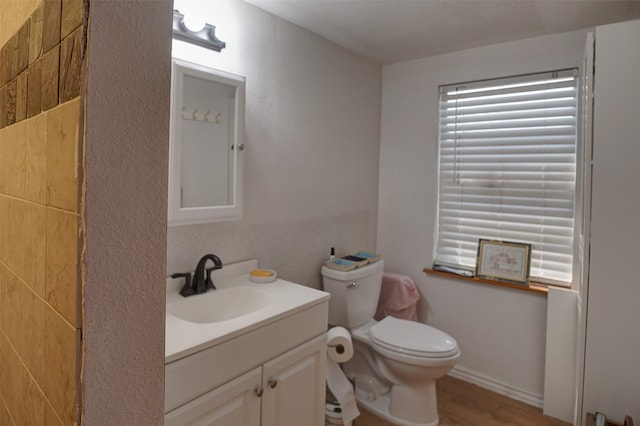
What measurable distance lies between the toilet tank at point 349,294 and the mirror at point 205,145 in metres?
0.72

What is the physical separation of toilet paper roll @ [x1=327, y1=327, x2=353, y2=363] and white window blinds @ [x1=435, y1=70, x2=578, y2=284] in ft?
3.79

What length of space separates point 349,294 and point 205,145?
3.73 feet

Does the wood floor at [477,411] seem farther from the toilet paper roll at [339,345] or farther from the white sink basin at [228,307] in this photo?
the white sink basin at [228,307]

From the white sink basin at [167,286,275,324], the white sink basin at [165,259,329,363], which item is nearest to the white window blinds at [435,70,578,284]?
the white sink basin at [165,259,329,363]

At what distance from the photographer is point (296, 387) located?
1.53m

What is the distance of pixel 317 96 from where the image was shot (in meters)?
2.29

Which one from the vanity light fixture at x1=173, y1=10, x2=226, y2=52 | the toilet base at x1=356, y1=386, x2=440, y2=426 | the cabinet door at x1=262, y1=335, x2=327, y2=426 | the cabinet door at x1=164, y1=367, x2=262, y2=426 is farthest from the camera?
the toilet base at x1=356, y1=386, x2=440, y2=426

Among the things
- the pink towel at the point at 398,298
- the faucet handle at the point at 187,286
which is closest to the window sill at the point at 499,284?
the pink towel at the point at 398,298

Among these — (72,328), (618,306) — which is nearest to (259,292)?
(72,328)

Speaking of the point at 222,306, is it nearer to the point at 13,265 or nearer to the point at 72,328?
the point at 13,265

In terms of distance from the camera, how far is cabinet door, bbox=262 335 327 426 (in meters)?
1.41

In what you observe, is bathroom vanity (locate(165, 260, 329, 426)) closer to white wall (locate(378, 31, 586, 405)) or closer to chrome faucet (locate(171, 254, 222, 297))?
chrome faucet (locate(171, 254, 222, 297))

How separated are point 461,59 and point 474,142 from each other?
1.81ft

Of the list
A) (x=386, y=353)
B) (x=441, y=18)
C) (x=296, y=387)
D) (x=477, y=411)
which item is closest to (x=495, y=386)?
(x=477, y=411)
